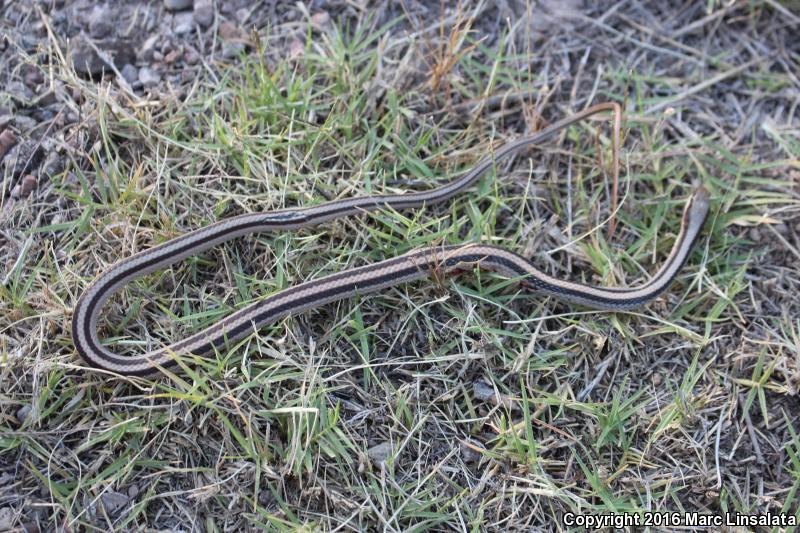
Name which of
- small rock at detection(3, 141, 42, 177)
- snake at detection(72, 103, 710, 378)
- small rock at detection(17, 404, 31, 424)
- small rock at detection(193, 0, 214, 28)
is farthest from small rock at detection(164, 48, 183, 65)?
small rock at detection(17, 404, 31, 424)

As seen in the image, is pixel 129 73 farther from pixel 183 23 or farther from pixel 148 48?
pixel 183 23

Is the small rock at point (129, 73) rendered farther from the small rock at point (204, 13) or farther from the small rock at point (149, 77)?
the small rock at point (204, 13)

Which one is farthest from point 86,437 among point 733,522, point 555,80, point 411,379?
point 555,80

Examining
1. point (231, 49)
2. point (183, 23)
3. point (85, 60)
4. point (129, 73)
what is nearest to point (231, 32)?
point (231, 49)

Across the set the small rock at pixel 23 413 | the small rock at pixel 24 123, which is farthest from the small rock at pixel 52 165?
the small rock at pixel 23 413

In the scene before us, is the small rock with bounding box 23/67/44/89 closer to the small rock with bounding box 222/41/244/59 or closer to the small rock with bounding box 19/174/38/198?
the small rock with bounding box 19/174/38/198
